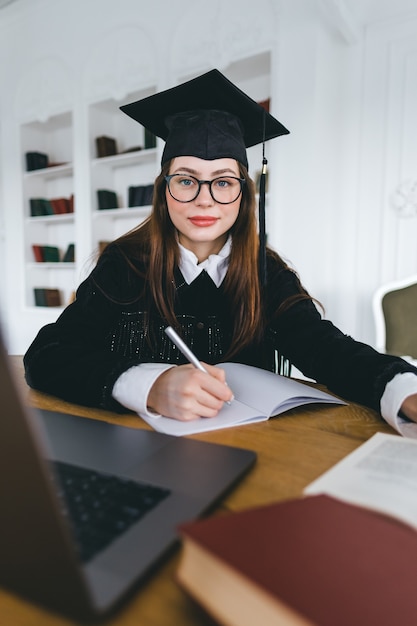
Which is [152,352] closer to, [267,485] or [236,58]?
[267,485]

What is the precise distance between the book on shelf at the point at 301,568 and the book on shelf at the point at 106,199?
4368mm

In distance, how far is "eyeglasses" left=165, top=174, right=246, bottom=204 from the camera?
131 centimetres

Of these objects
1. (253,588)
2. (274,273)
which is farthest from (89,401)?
(274,273)

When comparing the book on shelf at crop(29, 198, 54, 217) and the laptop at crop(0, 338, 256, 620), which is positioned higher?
the book on shelf at crop(29, 198, 54, 217)

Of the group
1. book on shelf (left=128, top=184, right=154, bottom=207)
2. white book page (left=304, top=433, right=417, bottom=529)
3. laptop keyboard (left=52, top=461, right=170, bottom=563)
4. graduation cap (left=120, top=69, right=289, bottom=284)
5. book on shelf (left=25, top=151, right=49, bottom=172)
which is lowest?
white book page (left=304, top=433, right=417, bottom=529)

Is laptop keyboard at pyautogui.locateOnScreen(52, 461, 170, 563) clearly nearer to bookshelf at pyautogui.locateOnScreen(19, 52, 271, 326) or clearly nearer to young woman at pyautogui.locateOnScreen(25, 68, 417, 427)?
young woman at pyautogui.locateOnScreen(25, 68, 417, 427)

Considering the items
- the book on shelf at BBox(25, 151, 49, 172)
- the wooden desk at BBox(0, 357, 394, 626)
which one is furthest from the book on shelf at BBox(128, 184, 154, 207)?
the wooden desk at BBox(0, 357, 394, 626)

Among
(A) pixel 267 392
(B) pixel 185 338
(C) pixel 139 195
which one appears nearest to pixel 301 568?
(A) pixel 267 392

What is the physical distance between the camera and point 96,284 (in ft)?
4.37

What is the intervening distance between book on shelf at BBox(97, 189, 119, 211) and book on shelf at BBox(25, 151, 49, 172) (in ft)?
3.19

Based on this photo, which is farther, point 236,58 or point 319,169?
point 236,58

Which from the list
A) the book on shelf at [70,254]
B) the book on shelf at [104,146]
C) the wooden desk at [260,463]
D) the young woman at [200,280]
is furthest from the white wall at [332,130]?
the wooden desk at [260,463]

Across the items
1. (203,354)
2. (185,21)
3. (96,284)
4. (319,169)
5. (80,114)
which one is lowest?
(203,354)

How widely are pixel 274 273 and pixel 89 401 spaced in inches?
30.2
